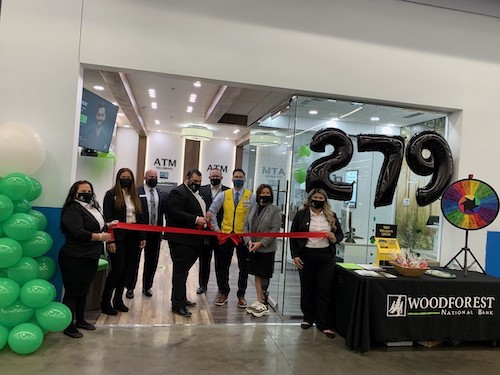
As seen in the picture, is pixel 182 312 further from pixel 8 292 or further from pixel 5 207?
pixel 5 207

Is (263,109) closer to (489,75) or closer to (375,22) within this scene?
(375,22)

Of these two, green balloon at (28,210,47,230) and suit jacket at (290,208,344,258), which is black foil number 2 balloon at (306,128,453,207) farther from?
green balloon at (28,210,47,230)

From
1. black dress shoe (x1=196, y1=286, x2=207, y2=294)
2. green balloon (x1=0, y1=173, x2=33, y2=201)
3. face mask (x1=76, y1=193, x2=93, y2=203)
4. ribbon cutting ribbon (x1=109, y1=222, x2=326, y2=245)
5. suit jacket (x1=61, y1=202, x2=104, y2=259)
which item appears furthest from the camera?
black dress shoe (x1=196, y1=286, x2=207, y2=294)

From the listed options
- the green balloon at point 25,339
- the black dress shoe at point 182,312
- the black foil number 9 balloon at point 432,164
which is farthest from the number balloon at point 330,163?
the green balloon at point 25,339

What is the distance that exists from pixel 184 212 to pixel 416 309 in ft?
7.77

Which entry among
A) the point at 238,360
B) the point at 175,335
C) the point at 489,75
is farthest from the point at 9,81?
the point at 489,75

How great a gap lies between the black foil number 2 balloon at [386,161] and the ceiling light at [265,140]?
2480mm

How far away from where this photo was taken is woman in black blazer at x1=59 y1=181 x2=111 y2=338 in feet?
10.1

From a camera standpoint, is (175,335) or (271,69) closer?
(175,335)

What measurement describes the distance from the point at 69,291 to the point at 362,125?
3722 millimetres

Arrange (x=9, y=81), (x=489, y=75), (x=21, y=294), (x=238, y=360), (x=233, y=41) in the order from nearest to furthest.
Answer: (x=21, y=294), (x=238, y=360), (x=9, y=81), (x=233, y=41), (x=489, y=75)

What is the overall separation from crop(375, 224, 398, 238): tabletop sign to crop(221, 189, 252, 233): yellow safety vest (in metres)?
1.45

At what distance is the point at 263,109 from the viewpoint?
6.77m

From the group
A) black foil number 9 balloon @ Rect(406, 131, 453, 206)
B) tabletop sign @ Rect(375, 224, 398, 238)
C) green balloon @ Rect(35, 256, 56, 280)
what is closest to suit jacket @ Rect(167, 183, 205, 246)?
green balloon @ Rect(35, 256, 56, 280)
